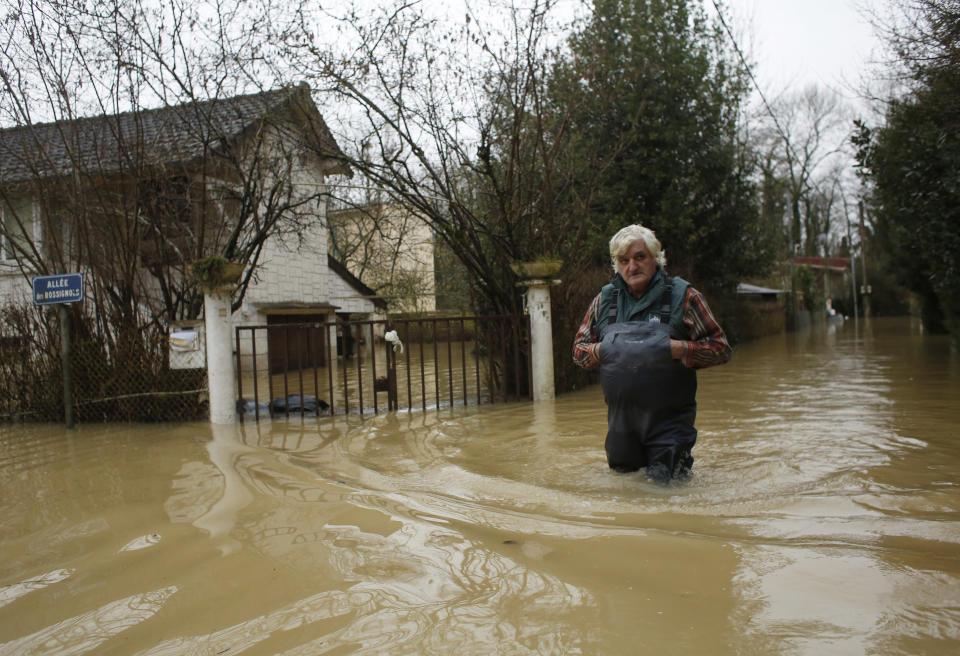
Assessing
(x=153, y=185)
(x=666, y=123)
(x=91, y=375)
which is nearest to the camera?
(x=91, y=375)

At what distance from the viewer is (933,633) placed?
2.43m

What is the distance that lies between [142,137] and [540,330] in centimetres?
583

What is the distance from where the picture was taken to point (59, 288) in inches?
310

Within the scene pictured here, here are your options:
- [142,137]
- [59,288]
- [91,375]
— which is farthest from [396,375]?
[142,137]

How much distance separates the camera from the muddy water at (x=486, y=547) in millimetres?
2592

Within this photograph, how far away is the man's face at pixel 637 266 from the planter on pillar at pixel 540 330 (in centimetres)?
537

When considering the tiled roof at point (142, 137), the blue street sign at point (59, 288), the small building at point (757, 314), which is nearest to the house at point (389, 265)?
the small building at point (757, 314)

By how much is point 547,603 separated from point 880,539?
183cm

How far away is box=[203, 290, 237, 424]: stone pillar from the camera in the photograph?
8180mm

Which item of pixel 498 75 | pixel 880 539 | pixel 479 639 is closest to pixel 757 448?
pixel 880 539

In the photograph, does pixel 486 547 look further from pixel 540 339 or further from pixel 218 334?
pixel 540 339

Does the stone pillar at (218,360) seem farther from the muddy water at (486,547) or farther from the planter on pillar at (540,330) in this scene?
the planter on pillar at (540,330)

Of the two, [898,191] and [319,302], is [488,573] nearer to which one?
[898,191]

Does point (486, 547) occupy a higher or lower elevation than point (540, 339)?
lower
